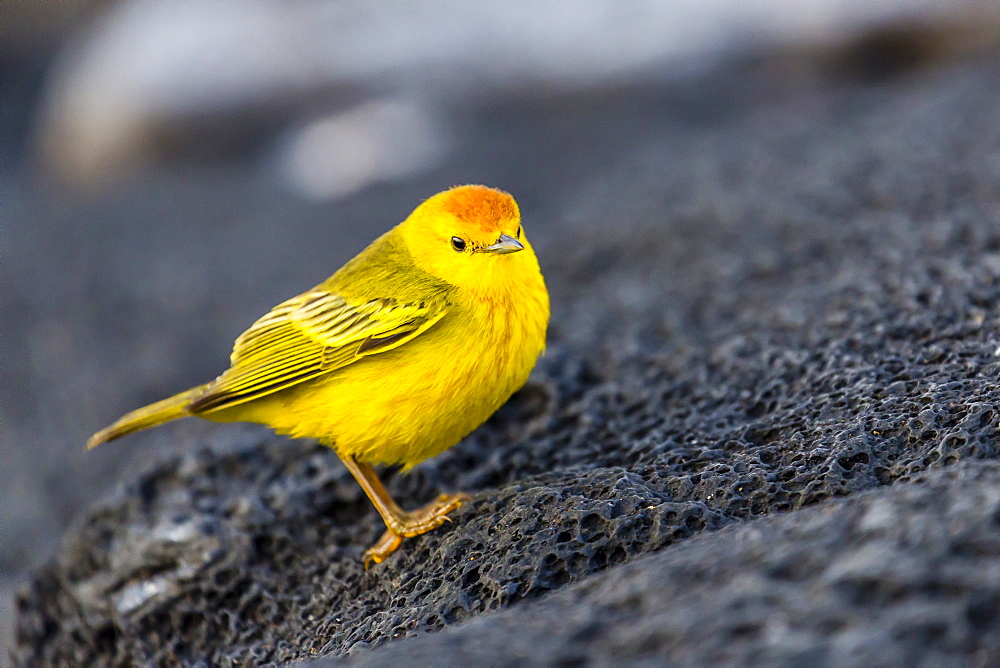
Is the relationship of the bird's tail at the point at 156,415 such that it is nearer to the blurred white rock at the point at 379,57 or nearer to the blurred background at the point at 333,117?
the blurred background at the point at 333,117

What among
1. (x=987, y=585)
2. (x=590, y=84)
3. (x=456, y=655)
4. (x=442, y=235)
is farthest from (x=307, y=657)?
(x=590, y=84)

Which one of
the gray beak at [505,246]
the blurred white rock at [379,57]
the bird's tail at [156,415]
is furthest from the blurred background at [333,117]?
the gray beak at [505,246]

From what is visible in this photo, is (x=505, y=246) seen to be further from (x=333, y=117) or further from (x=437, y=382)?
(x=333, y=117)

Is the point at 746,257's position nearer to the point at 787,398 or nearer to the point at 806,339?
the point at 806,339

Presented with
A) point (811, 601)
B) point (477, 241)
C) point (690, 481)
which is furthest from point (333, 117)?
point (811, 601)

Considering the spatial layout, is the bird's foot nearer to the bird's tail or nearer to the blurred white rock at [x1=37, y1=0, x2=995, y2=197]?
the bird's tail
